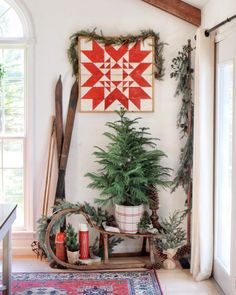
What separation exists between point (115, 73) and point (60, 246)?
1.77 meters

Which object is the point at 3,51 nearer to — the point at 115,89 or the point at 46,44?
the point at 46,44

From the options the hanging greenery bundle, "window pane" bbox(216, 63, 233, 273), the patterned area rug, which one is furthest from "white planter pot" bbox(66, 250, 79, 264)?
"window pane" bbox(216, 63, 233, 273)

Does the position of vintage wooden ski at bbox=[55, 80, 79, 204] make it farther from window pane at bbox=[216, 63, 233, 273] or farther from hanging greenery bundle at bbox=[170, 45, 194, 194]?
window pane at bbox=[216, 63, 233, 273]

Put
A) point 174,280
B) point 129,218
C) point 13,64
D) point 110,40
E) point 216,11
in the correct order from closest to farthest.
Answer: point 216,11, point 174,280, point 129,218, point 110,40, point 13,64

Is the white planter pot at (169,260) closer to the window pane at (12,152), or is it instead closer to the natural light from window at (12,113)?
the natural light from window at (12,113)

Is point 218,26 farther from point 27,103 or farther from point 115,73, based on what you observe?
point 27,103

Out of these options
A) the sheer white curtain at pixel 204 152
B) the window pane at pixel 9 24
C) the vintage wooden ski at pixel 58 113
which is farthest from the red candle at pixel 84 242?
the window pane at pixel 9 24

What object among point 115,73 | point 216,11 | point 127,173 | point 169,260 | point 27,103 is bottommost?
point 169,260

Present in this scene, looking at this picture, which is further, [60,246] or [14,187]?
[14,187]

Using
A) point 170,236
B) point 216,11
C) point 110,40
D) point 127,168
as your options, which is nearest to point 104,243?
point 170,236

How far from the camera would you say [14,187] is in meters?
4.50

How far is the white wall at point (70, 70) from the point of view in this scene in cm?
433

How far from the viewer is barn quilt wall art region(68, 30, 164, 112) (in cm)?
432

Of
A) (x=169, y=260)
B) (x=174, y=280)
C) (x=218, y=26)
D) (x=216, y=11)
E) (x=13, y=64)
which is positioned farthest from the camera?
(x=13, y=64)
